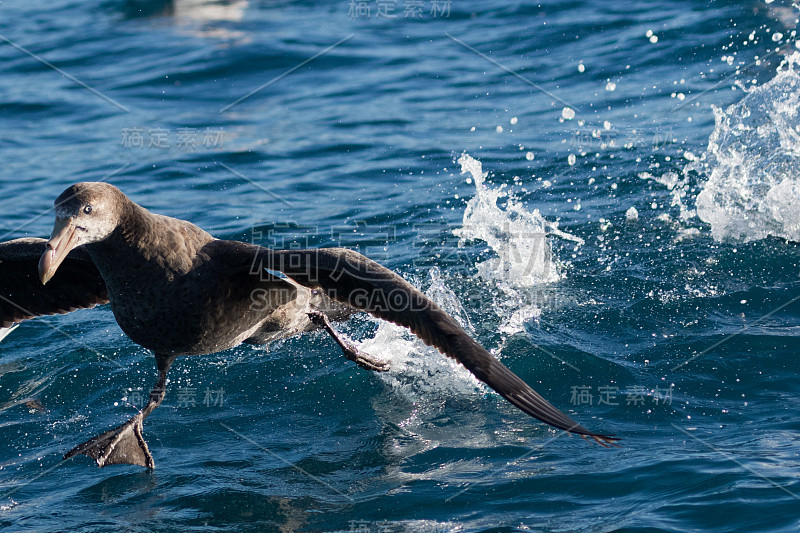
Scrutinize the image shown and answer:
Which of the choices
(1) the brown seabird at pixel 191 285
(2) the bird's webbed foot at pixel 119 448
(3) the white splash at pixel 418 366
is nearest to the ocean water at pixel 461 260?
(3) the white splash at pixel 418 366

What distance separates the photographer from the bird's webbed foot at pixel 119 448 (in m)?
5.38

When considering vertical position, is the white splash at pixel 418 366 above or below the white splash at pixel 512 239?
below

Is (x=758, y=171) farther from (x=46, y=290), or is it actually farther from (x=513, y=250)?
(x=46, y=290)

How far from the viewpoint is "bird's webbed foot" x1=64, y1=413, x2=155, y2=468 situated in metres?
5.38

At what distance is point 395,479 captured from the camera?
17.3ft

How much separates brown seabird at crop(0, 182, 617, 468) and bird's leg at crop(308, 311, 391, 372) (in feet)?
0.97

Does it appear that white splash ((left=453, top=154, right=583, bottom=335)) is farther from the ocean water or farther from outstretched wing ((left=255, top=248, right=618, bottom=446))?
outstretched wing ((left=255, top=248, right=618, bottom=446))

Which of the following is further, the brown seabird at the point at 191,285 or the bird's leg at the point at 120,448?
the bird's leg at the point at 120,448

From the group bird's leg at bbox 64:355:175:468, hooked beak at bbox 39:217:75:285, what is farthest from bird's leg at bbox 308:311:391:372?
hooked beak at bbox 39:217:75:285

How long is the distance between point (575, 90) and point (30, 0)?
1322cm

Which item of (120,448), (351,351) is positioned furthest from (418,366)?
(120,448)

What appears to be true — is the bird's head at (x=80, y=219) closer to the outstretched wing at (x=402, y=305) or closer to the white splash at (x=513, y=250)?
the outstretched wing at (x=402, y=305)

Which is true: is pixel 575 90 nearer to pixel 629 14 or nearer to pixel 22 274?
pixel 629 14

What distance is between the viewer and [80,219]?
459cm
